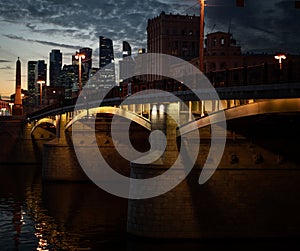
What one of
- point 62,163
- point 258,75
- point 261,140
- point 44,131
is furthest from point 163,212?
point 44,131

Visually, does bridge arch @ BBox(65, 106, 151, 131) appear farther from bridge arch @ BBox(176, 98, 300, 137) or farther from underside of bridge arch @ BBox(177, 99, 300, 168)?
bridge arch @ BBox(176, 98, 300, 137)

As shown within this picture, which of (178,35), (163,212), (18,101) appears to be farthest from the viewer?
(178,35)

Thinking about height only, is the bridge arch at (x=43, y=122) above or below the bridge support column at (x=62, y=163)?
above

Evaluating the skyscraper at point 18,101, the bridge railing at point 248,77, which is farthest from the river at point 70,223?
the skyscraper at point 18,101

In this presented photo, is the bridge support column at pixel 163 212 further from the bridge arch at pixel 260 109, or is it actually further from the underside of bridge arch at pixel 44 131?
the underside of bridge arch at pixel 44 131

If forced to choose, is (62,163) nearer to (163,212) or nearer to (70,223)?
(70,223)

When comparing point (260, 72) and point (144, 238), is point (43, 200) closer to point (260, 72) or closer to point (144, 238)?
point (144, 238)

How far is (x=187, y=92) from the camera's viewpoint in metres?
27.9

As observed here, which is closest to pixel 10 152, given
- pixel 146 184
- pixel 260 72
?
pixel 146 184

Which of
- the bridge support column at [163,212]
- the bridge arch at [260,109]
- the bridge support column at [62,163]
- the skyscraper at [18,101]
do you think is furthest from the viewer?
the skyscraper at [18,101]

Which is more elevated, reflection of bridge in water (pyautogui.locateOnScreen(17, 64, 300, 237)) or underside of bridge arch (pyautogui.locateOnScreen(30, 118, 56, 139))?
underside of bridge arch (pyautogui.locateOnScreen(30, 118, 56, 139))

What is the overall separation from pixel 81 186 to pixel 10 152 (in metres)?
27.5

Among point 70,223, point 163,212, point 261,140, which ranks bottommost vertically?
point 70,223

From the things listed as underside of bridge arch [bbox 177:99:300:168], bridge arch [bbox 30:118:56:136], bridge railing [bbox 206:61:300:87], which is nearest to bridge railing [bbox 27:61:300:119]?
bridge railing [bbox 206:61:300:87]
